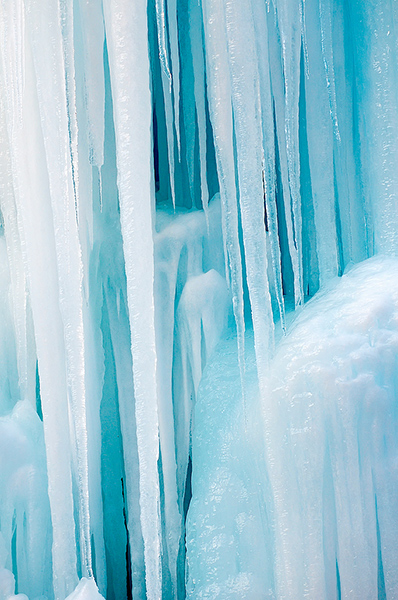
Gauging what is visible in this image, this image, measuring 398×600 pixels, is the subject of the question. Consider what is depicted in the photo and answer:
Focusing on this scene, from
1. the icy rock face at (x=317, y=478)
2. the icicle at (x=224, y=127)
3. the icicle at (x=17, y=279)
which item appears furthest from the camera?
the icicle at (x=17, y=279)

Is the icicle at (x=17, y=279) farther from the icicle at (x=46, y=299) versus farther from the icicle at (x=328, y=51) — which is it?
the icicle at (x=328, y=51)

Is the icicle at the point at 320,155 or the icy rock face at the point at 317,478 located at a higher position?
the icicle at the point at 320,155

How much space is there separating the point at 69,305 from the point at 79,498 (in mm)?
539

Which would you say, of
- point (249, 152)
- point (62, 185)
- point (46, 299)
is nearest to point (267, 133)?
point (249, 152)

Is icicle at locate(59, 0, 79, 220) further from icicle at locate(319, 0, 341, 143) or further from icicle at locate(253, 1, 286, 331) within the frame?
icicle at locate(319, 0, 341, 143)

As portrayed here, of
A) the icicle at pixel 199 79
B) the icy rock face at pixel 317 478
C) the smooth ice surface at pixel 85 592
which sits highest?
the icicle at pixel 199 79

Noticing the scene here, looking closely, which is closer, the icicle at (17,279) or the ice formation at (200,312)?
the ice formation at (200,312)

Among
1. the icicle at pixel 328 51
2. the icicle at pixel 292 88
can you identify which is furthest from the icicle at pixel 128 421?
the icicle at pixel 328 51

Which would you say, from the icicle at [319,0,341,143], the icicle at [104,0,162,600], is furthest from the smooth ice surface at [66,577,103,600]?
A: the icicle at [319,0,341,143]

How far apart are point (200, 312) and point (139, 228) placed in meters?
0.41

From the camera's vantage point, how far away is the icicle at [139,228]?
1.67 meters

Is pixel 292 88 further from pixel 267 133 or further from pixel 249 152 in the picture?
pixel 249 152

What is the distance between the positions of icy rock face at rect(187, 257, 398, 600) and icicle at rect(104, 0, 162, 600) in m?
0.15

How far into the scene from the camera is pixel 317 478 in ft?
5.15
